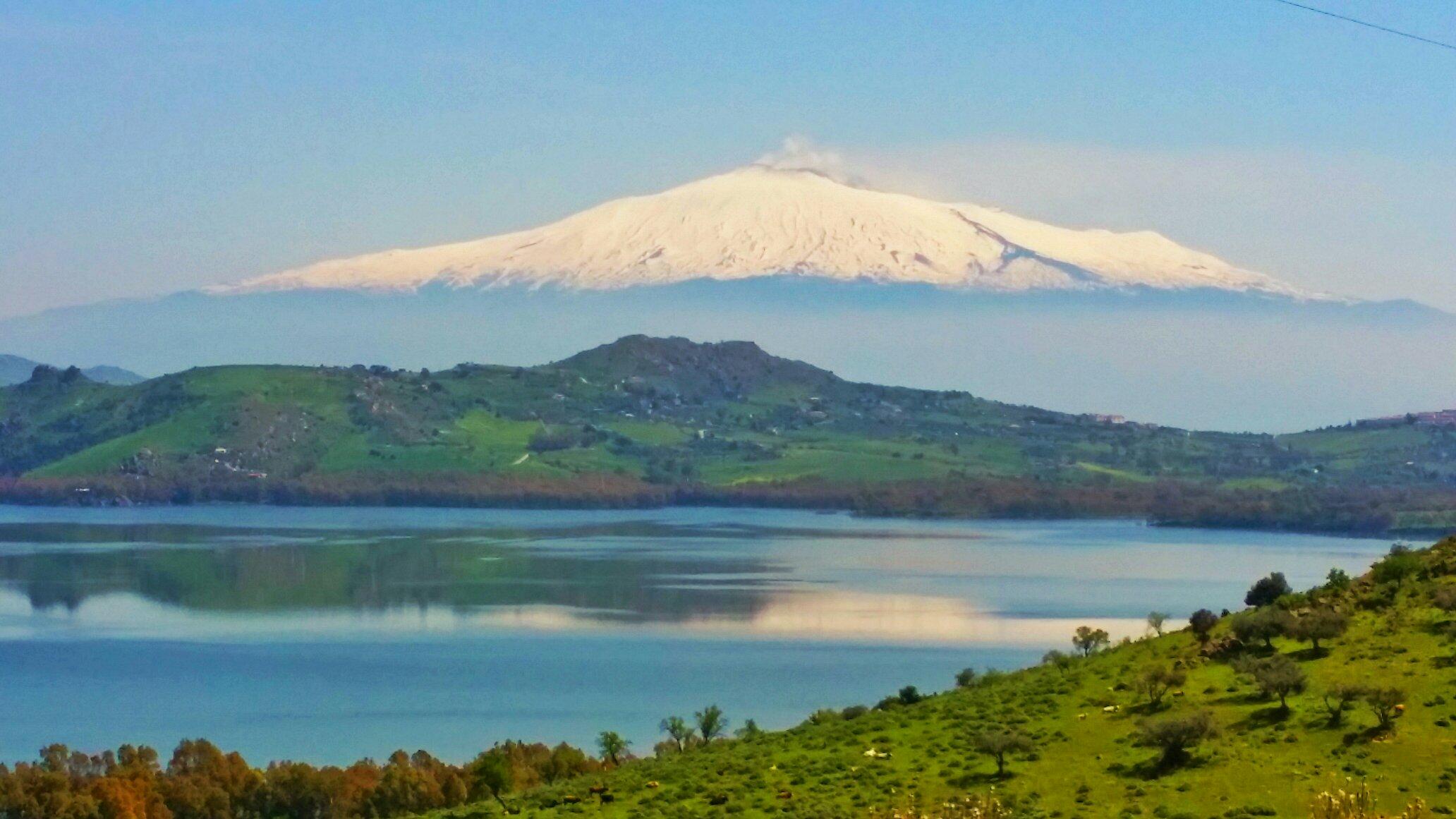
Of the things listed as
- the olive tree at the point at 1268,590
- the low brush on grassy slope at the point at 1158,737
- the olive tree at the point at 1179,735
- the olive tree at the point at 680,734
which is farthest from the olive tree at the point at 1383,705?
the olive tree at the point at 680,734

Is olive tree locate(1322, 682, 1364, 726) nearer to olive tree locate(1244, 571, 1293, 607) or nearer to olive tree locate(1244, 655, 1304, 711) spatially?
olive tree locate(1244, 655, 1304, 711)

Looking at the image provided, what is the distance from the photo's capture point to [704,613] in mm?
94375

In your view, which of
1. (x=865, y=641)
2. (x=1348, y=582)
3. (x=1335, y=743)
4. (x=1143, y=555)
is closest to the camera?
(x=1335, y=743)

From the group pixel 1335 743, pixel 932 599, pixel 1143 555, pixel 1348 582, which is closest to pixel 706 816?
pixel 1335 743

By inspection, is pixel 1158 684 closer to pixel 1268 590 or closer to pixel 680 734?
pixel 1268 590

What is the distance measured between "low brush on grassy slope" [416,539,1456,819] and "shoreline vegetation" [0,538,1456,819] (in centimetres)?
5

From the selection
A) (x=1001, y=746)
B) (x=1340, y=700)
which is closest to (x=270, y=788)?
(x=1001, y=746)

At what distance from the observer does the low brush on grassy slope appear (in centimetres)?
2561

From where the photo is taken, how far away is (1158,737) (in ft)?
88.8

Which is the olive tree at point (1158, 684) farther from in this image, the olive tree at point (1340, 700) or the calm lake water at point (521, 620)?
the calm lake water at point (521, 620)

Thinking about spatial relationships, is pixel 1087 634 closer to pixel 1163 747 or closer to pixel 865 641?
pixel 1163 747

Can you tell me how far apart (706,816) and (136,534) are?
484 feet

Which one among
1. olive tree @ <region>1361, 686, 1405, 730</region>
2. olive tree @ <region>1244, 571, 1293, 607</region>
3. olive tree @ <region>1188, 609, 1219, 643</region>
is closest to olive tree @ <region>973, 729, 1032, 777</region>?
olive tree @ <region>1361, 686, 1405, 730</region>

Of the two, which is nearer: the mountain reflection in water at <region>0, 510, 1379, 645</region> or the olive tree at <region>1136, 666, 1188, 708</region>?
the olive tree at <region>1136, 666, 1188, 708</region>
